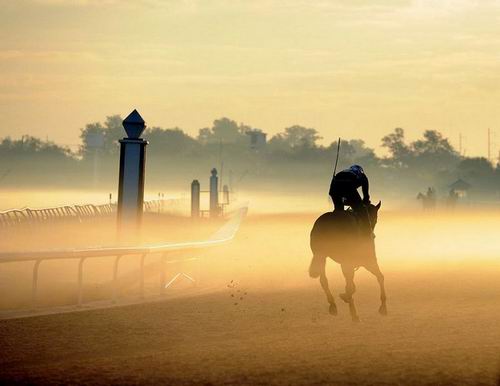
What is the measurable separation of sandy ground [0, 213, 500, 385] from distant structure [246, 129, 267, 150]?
541 feet

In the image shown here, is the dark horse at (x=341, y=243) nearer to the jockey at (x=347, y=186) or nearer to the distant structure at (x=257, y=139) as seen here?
the jockey at (x=347, y=186)

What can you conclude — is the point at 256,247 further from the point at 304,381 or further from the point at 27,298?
the point at 304,381

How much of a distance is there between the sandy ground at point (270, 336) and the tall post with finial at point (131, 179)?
50.4 inches

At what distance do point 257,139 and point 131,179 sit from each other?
165656 millimetres

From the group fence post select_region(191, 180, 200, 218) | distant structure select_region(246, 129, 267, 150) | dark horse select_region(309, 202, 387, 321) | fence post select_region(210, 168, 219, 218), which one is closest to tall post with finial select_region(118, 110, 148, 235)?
dark horse select_region(309, 202, 387, 321)

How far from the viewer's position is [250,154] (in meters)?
194

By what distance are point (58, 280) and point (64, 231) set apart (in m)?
11.6

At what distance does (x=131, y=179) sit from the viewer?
62.4 ft

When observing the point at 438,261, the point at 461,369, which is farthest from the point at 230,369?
the point at 438,261

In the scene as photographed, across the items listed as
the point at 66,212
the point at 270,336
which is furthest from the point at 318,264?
the point at 66,212

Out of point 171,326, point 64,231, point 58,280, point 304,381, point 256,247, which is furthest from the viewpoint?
point 64,231

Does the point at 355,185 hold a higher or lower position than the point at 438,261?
higher

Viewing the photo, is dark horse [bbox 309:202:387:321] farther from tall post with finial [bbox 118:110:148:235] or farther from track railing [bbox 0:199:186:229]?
track railing [bbox 0:199:186:229]

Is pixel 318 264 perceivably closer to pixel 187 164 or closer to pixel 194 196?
pixel 194 196
